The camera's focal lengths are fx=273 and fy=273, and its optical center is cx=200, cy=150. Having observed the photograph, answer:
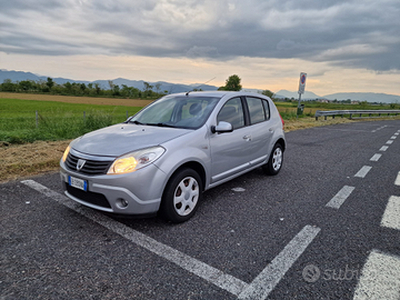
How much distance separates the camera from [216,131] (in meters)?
3.72

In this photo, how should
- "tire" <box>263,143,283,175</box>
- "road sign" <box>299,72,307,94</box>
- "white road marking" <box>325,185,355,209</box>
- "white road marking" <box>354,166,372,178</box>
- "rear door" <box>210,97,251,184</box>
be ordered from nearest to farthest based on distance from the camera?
"rear door" <box>210,97,251,184</box>, "white road marking" <box>325,185,355,209</box>, "tire" <box>263,143,283,175</box>, "white road marking" <box>354,166,372,178</box>, "road sign" <box>299,72,307,94</box>

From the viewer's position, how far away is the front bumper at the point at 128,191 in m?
2.88

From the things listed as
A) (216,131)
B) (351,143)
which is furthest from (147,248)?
(351,143)

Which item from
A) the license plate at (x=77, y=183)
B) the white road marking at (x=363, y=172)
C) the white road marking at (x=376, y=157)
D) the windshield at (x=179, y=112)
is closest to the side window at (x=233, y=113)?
the windshield at (x=179, y=112)

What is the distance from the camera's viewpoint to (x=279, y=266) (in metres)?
2.54

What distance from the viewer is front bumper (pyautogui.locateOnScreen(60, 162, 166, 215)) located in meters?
2.88

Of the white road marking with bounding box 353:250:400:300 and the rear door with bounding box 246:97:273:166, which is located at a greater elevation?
the rear door with bounding box 246:97:273:166

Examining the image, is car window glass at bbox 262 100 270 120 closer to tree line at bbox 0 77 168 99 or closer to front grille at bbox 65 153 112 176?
front grille at bbox 65 153 112 176

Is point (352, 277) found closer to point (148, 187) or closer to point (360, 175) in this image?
point (148, 187)

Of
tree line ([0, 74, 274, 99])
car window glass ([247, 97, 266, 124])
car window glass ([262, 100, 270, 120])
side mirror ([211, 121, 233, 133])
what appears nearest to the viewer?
side mirror ([211, 121, 233, 133])

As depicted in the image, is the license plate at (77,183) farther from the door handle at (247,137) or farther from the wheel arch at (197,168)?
the door handle at (247,137)

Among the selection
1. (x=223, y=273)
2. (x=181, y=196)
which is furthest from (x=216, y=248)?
(x=181, y=196)

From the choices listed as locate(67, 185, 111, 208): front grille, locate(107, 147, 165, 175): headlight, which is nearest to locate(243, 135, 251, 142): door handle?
locate(107, 147, 165, 175): headlight

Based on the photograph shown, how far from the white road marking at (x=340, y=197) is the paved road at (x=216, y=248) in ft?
0.05
